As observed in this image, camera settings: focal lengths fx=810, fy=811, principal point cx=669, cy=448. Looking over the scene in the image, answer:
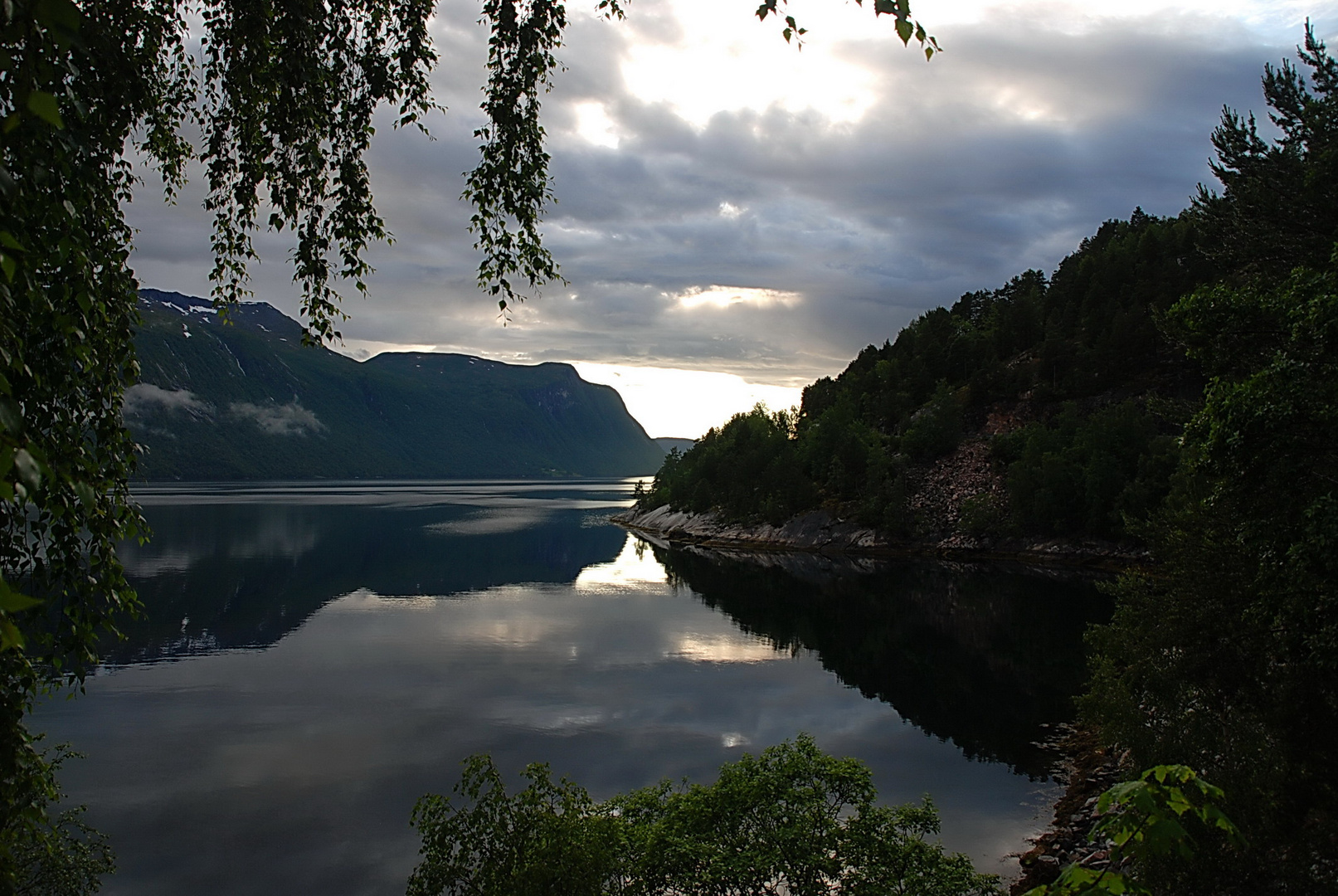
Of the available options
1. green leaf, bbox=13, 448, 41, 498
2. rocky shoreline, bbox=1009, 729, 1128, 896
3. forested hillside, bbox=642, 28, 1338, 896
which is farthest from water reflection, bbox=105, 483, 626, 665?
forested hillside, bbox=642, 28, 1338, 896

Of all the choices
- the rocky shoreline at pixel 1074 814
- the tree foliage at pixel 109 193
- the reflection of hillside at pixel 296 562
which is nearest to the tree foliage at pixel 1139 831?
the tree foliage at pixel 109 193

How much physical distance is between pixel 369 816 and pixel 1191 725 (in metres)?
22.3

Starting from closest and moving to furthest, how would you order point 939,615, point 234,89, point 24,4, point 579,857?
point 24,4 < point 234,89 < point 579,857 < point 939,615

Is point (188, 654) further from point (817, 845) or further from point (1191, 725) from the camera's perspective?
point (1191, 725)

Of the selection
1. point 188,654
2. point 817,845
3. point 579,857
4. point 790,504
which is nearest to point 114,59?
point 579,857

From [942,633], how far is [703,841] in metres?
43.3

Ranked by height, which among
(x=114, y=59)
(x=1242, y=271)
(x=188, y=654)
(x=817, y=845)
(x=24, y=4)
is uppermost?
(x=1242, y=271)

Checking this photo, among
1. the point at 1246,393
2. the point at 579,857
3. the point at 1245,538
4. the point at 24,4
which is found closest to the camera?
the point at 24,4

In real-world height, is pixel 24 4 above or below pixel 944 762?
above

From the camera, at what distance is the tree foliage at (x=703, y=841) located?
11.7m

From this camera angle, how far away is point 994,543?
97625 millimetres

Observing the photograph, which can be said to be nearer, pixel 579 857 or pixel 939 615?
pixel 579 857

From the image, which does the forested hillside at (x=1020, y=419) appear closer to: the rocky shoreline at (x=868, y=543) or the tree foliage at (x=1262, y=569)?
the rocky shoreline at (x=868, y=543)

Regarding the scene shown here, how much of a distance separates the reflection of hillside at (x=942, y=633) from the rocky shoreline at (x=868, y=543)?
1061 cm
